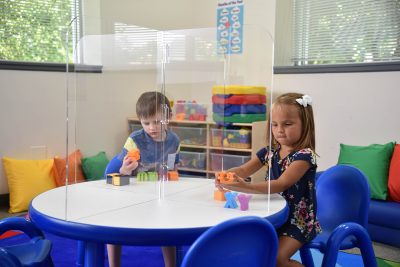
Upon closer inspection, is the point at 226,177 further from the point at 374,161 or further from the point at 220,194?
the point at 374,161

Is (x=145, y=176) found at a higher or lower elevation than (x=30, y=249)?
higher

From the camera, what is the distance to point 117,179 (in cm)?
173

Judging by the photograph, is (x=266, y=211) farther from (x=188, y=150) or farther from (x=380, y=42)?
(x=380, y=42)

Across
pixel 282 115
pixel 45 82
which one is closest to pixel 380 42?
pixel 282 115

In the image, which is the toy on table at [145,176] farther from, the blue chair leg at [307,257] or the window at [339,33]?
the window at [339,33]

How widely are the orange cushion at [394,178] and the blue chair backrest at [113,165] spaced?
2002 millimetres

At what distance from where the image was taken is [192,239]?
1157 millimetres

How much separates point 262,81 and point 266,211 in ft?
7.74

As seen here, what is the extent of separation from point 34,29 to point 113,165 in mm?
2384

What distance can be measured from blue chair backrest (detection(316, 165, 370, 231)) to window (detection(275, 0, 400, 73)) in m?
1.76

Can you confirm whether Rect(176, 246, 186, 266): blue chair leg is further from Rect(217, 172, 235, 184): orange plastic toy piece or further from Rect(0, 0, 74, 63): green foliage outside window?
Rect(0, 0, 74, 63): green foliage outside window

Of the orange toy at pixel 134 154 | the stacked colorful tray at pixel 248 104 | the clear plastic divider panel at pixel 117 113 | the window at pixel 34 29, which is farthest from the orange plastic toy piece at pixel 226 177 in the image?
the window at pixel 34 29

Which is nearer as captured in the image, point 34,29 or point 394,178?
point 394,178

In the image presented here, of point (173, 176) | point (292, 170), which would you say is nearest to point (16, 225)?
point (173, 176)
